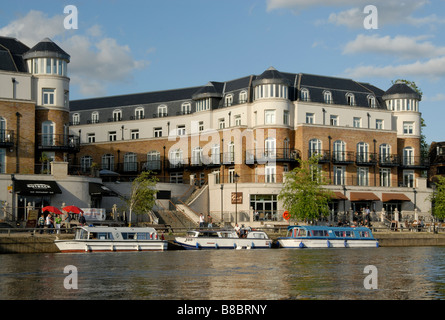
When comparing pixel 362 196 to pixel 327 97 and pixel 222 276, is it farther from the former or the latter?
pixel 222 276

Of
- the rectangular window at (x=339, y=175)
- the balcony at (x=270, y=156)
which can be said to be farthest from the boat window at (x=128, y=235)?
the rectangular window at (x=339, y=175)

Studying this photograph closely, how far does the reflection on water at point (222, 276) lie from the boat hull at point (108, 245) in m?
1.51

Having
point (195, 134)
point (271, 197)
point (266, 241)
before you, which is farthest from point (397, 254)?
point (195, 134)

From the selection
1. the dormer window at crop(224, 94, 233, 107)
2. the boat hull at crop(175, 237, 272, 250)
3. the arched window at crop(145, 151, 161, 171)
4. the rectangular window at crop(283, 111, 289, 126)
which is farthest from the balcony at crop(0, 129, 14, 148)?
the rectangular window at crop(283, 111, 289, 126)

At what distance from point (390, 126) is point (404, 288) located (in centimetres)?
5668

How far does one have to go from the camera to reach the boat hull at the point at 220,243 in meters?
53.6

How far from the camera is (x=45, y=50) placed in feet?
219

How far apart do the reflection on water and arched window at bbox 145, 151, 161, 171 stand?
1460 inches

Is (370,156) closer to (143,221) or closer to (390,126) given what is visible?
(390,126)

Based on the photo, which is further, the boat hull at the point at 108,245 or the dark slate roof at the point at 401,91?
the dark slate roof at the point at 401,91

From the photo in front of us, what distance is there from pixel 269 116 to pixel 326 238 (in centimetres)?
2336

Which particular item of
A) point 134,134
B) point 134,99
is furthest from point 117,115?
point 134,134

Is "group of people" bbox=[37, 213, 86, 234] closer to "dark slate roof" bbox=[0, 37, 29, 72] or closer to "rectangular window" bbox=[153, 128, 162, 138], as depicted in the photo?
"dark slate roof" bbox=[0, 37, 29, 72]

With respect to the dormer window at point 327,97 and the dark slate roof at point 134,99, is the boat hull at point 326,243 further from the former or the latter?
the dark slate roof at point 134,99
